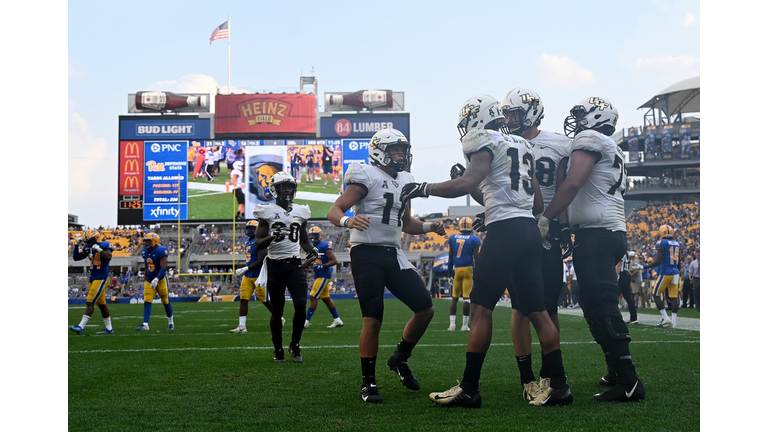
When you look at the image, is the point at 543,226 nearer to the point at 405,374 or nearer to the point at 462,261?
the point at 405,374

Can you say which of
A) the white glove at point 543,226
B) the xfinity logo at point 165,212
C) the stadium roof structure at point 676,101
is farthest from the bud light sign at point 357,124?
the white glove at point 543,226

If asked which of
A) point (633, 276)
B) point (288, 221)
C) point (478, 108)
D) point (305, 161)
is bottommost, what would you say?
point (633, 276)

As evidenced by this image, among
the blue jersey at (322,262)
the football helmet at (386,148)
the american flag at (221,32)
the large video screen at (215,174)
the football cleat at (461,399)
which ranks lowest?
the football cleat at (461,399)

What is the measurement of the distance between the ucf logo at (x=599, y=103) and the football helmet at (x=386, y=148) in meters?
1.49

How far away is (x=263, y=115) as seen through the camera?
132 ft

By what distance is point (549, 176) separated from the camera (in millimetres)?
5305

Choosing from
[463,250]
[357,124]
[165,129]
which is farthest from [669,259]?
[165,129]

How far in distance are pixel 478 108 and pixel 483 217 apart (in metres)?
0.77

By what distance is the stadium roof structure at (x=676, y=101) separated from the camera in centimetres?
5256

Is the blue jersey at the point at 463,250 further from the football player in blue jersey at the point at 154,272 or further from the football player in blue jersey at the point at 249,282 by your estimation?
the football player in blue jersey at the point at 154,272

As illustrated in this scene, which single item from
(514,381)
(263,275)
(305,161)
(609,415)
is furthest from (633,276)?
(305,161)

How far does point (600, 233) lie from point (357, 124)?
36.2 m

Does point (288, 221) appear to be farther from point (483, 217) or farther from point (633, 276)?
point (633, 276)

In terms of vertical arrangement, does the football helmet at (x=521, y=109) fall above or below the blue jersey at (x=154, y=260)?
above
